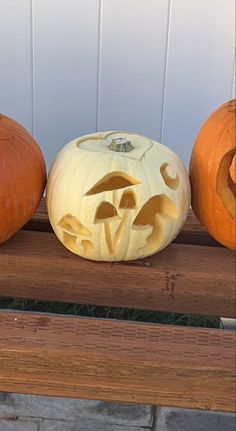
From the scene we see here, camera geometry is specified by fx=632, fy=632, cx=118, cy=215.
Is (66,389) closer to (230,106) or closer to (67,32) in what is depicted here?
(230,106)

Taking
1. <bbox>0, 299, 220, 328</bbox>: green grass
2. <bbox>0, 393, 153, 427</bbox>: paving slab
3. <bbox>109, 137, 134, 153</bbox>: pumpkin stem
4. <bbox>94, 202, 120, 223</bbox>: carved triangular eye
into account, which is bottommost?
<bbox>0, 393, 153, 427</bbox>: paving slab

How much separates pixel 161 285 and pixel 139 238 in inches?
4.8

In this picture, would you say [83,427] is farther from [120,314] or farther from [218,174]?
[218,174]

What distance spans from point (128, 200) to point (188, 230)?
30 cm

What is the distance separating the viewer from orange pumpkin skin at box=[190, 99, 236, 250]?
4.07ft

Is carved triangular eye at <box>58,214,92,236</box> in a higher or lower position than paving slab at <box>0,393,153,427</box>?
higher

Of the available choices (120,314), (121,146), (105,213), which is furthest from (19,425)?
(121,146)

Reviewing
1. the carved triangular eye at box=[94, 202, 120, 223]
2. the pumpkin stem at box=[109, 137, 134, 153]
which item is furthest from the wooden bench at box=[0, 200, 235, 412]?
the pumpkin stem at box=[109, 137, 134, 153]

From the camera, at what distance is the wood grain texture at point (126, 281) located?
1.28 metres

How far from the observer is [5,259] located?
1309 millimetres

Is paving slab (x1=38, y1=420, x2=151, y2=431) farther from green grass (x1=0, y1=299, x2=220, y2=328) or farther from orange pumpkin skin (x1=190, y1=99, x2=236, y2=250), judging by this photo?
orange pumpkin skin (x1=190, y1=99, x2=236, y2=250)

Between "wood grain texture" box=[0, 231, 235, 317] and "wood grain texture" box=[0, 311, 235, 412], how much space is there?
0.13 m

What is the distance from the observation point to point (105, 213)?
1248 millimetres

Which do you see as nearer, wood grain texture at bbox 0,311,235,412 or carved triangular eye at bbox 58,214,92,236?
wood grain texture at bbox 0,311,235,412
